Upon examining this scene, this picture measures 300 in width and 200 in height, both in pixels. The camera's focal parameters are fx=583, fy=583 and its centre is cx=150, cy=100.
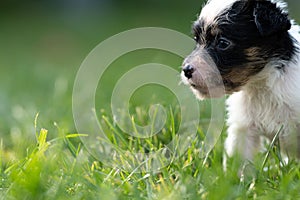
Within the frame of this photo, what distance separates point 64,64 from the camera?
344 inches

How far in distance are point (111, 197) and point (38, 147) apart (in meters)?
0.67

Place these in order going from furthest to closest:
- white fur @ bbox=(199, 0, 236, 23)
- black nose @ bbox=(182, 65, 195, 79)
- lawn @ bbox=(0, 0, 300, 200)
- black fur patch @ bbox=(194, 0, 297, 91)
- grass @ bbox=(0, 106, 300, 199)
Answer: white fur @ bbox=(199, 0, 236, 23)
black fur patch @ bbox=(194, 0, 297, 91)
black nose @ bbox=(182, 65, 195, 79)
lawn @ bbox=(0, 0, 300, 200)
grass @ bbox=(0, 106, 300, 199)

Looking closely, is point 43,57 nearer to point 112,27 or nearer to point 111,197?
point 112,27

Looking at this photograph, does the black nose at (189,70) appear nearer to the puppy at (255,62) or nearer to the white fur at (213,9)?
the puppy at (255,62)

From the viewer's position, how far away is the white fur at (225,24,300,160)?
12.2ft

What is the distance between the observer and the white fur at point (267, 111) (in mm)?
3732

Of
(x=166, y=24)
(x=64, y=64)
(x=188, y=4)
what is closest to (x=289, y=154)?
(x=64, y=64)

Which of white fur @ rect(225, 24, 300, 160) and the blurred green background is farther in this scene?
the blurred green background

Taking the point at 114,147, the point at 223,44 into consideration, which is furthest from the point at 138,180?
the point at 223,44

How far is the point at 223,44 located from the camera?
376 centimetres

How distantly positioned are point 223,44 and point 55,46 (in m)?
7.50

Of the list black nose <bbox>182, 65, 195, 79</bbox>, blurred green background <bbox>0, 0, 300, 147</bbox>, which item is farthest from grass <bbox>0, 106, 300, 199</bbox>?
blurred green background <bbox>0, 0, 300, 147</bbox>

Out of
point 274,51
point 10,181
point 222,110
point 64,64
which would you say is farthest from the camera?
point 64,64

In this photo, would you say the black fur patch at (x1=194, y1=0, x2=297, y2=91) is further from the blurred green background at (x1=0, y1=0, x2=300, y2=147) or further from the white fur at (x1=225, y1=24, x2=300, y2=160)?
the blurred green background at (x1=0, y1=0, x2=300, y2=147)
